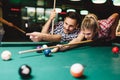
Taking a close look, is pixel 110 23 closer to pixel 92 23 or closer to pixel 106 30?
pixel 106 30

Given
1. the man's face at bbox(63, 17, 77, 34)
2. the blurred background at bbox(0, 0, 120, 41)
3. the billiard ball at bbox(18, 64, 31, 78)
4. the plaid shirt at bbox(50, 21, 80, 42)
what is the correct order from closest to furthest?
the billiard ball at bbox(18, 64, 31, 78), the man's face at bbox(63, 17, 77, 34), the plaid shirt at bbox(50, 21, 80, 42), the blurred background at bbox(0, 0, 120, 41)

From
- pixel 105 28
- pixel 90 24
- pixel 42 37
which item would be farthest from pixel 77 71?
pixel 105 28

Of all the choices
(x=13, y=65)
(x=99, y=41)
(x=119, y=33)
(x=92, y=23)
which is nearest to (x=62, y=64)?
(x=13, y=65)

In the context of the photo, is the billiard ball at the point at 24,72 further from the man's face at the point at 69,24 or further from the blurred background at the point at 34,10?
the blurred background at the point at 34,10

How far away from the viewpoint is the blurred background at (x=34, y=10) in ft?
41.8

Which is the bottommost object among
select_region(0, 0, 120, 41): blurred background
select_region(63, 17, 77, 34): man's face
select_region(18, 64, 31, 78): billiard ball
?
select_region(0, 0, 120, 41): blurred background

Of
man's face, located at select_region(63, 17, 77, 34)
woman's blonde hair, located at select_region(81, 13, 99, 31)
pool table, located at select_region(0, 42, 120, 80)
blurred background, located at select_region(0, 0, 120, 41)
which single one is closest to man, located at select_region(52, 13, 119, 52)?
woman's blonde hair, located at select_region(81, 13, 99, 31)

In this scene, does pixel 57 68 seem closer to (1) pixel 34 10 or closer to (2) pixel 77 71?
(2) pixel 77 71

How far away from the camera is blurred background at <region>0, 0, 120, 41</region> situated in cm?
1273

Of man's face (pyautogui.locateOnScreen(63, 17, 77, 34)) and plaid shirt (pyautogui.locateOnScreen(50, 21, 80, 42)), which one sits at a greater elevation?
man's face (pyautogui.locateOnScreen(63, 17, 77, 34))

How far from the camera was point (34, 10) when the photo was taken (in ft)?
51.6

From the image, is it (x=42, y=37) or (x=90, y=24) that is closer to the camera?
(x=90, y=24)

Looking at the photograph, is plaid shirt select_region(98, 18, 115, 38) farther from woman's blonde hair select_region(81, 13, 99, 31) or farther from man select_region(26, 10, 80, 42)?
woman's blonde hair select_region(81, 13, 99, 31)

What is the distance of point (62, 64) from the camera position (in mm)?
2262
